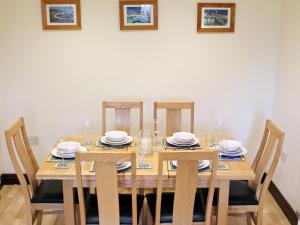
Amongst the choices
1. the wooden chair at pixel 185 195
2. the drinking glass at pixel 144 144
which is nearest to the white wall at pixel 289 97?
the wooden chair at pixel 185 195

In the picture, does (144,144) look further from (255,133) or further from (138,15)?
(255,133)

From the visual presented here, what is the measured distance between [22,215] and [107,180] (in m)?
1.48

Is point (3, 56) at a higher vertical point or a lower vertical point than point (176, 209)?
higher

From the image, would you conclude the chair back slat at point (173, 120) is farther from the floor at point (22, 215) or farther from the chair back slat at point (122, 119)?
the floor at point (22, 215)

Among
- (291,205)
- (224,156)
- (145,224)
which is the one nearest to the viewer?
(224,156)

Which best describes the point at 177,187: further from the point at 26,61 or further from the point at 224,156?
the point at 26,61

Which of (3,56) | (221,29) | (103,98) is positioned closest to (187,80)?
(221,29)

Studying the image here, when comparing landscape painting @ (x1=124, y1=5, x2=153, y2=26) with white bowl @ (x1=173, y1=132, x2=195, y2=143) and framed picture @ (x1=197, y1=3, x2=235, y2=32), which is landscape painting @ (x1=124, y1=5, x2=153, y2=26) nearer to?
framed picture @ (x1=197, y1=3, x2=235, y2=32)

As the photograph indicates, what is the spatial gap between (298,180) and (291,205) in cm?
27

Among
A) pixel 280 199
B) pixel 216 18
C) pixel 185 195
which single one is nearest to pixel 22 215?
pixel 185 195

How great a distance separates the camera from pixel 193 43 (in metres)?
3.36

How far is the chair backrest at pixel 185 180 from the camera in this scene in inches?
77.1

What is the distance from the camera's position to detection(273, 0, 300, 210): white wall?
2.96 m

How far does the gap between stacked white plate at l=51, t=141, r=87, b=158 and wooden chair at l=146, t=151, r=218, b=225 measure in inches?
27.2
